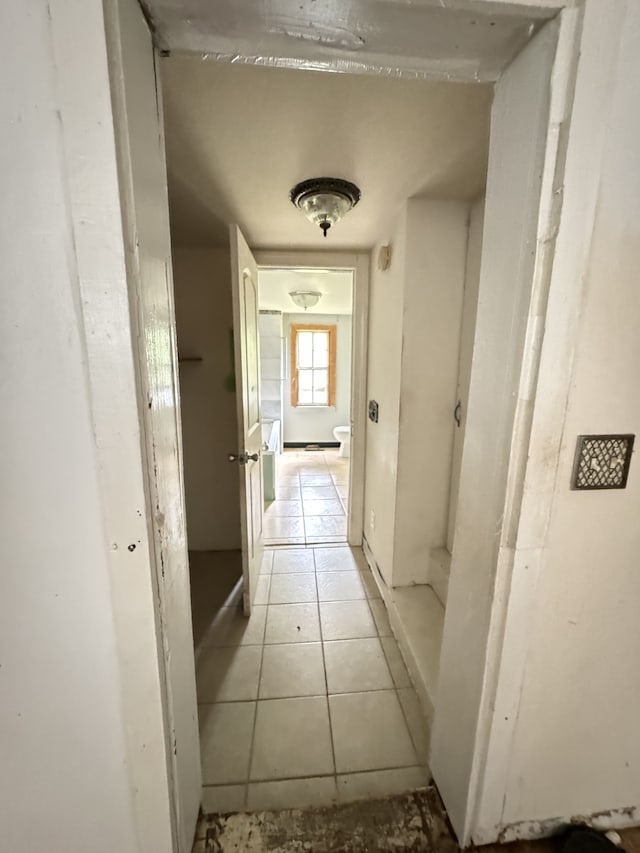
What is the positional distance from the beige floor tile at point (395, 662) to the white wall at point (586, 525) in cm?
54

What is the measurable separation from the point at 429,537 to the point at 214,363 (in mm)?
1754

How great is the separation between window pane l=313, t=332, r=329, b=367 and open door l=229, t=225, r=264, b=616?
126 inches

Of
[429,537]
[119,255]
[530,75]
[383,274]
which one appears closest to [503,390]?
[530,75]

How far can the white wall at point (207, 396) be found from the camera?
2186 millimetres

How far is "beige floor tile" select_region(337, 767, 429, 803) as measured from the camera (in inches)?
40.9

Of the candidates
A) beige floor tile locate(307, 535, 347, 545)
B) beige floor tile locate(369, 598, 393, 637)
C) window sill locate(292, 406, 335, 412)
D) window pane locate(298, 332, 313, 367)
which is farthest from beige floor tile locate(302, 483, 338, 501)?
window pane locate(298, 332, 313, 367)

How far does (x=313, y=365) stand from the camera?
5.25m

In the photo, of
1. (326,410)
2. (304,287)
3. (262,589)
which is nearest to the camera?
(262,589)

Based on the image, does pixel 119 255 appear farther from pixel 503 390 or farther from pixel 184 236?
pixel 184 236

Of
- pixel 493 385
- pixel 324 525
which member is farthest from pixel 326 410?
pixel 493 385

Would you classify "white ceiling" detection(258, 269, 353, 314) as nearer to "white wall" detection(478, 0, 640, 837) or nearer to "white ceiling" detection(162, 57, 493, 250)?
"white ceiling" detection(162, 57, 493, 250)

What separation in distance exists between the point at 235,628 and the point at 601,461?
5.72 ft

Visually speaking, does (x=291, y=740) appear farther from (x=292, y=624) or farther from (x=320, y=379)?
(x=320, y=379)

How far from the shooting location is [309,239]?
198 cm
